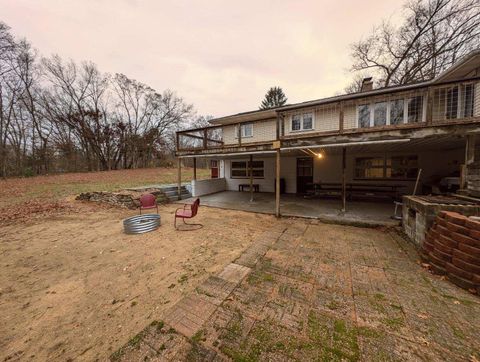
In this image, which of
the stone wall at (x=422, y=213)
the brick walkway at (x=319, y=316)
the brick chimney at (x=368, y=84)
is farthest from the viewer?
the brick chimney at (x=368, y=84)

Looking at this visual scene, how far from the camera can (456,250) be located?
2.78m

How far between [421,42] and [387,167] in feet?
39.6

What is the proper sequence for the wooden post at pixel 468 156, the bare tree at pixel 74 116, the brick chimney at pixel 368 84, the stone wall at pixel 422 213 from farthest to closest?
1. the bare tree at pixel 74 116
2. the brick chimney at pixel 368 84
3. the wooden post at pixel 468 156
4. the stone wall at pixel 422 213

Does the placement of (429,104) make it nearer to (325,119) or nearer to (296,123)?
(325,119)

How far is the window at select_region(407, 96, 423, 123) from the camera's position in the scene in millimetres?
7946

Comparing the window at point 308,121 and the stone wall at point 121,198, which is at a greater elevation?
the window at point 308,121

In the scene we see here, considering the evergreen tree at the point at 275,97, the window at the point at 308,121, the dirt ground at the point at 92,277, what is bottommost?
the dirt ground at the point at 92,277

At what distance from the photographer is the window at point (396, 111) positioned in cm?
828

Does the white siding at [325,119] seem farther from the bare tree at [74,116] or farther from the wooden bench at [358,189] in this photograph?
the bare tree at [74,116]

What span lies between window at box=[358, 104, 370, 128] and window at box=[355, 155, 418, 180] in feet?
5.70

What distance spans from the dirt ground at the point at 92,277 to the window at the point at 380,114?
24.5 feet

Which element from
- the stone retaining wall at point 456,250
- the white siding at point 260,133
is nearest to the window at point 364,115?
the white siding at point 260,133

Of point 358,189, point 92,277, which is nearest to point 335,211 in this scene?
point 358,189

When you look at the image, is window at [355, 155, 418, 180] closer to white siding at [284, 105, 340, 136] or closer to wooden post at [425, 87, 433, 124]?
white siding at [284, 105, 340, 136]
